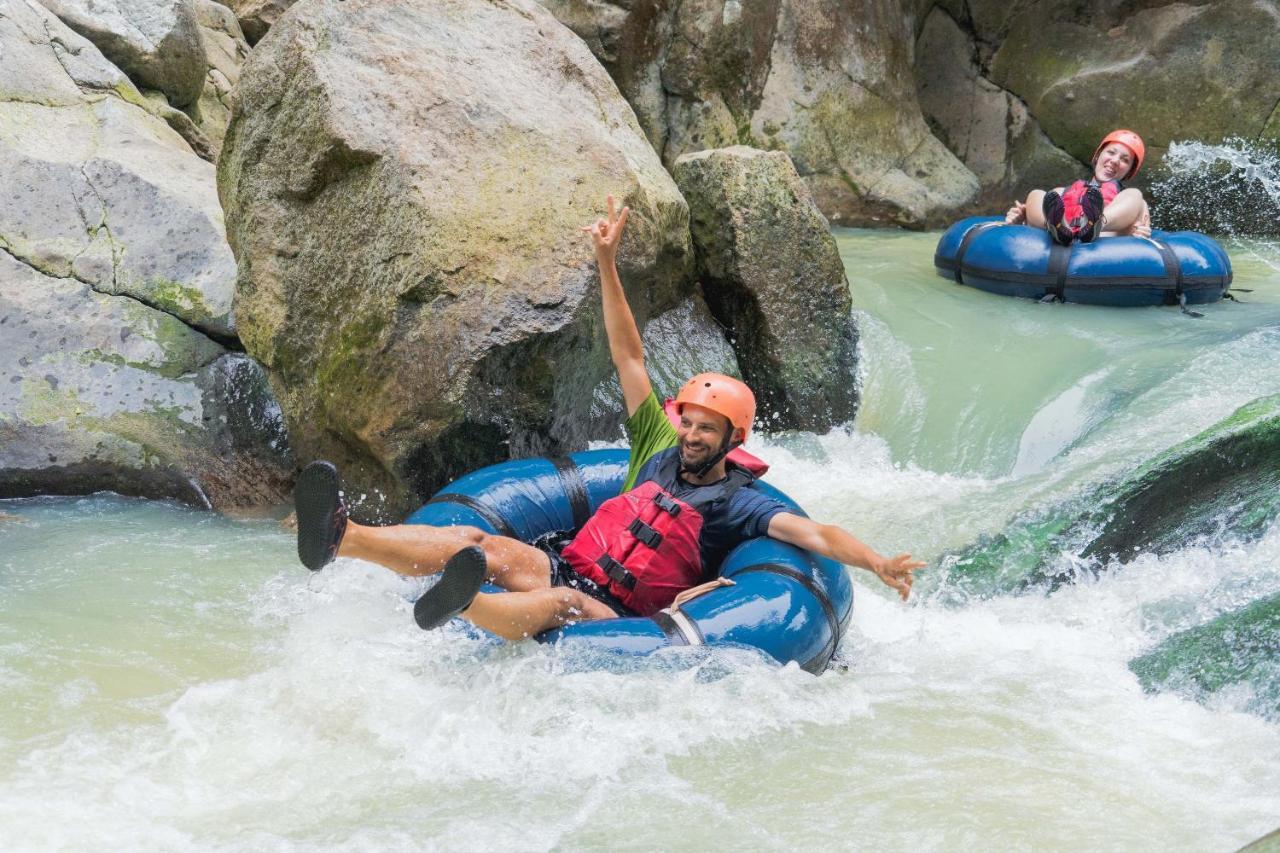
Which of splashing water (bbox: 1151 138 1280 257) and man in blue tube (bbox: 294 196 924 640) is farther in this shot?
splashing water (bbox: 1151 138 1280 257)

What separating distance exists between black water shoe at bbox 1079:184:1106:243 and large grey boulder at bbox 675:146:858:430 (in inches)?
80.4

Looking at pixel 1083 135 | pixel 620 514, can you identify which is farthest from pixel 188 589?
pixel 1083 135

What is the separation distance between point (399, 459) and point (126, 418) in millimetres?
1473

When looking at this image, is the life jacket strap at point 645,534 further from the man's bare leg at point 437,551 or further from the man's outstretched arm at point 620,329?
the man's outstretched arm at point 620,329

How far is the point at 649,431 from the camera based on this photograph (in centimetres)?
455

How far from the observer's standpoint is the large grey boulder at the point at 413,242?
4.91 m

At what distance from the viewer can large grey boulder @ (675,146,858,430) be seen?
21.5 feet

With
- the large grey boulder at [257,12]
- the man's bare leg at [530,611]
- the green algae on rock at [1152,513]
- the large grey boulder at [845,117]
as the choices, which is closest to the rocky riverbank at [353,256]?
the man's bare leg at [530,611]

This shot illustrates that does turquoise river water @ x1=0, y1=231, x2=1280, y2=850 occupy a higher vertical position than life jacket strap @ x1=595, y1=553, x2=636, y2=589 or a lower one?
lower

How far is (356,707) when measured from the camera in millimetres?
3643

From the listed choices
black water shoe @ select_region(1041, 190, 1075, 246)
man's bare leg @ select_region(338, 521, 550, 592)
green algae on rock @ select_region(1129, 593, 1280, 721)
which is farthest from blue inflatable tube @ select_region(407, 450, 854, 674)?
black water shoe @ select_region(1041, 190, 1075, 246)

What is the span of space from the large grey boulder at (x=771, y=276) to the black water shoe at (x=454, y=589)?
3.45 m

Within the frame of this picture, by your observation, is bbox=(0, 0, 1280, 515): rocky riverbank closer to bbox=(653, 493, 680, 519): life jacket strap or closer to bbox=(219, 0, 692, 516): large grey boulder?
bbox=(219, 0, 692, 516): large grey boulder

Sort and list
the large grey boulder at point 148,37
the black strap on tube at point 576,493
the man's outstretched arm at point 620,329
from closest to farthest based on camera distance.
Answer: the man's outstretched arm at point 620,329
the black strap on tube at point 576,493
the large grey boulder at point 148,37
